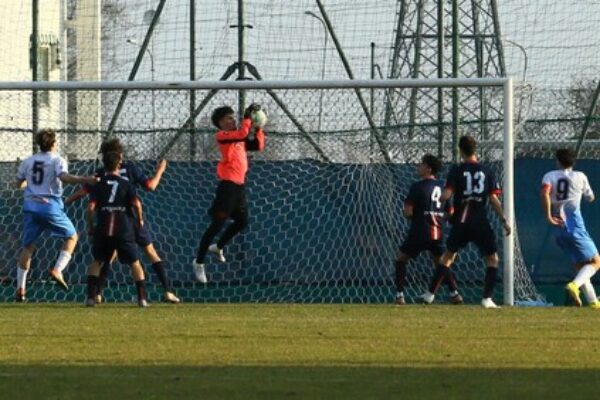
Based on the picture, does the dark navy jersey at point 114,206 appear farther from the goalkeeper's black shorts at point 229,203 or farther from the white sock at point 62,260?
the goalkeeper's black shorts at point 229,203

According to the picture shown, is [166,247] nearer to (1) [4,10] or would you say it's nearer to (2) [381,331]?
(2) [381,331]

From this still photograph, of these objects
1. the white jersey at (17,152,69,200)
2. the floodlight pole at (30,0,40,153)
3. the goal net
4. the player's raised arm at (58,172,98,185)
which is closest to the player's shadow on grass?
the player's raised arm at (58,172,98,185)

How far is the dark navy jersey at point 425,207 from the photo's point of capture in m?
19.5

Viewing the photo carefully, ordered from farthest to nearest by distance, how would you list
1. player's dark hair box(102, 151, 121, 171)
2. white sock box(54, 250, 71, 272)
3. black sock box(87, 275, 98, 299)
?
white sock box(54, 250, 71, 272), black sock box(87, 275, 98, 299), player's dark hair box(102, 151, 121, 171)

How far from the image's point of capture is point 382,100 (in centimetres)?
2252

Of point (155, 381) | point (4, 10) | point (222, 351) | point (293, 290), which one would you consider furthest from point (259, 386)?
point (4, 10)

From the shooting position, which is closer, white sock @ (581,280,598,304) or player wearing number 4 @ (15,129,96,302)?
player wearing number 4 @ (15,129,96,302)

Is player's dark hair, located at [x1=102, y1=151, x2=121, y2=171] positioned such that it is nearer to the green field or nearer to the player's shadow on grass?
the green field

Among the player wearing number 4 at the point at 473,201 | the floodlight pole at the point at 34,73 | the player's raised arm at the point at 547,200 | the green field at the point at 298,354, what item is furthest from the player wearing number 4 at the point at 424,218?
the floodlight pole at the point at 34,73

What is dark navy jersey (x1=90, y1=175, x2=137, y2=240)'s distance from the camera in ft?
58.1

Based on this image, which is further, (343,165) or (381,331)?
(343,165)

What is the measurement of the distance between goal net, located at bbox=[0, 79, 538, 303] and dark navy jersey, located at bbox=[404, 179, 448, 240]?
201 centimetres

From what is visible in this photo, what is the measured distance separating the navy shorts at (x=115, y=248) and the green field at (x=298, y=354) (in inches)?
22.8

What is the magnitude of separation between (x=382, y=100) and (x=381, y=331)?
8.63 meters
